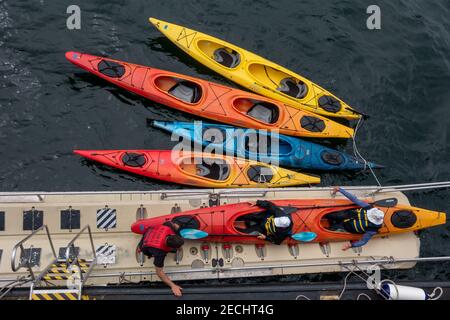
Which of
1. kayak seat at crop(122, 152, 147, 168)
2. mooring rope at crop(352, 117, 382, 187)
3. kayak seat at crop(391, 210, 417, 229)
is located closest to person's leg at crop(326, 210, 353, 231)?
kayak seat at crop(391, 210, 417, 229)

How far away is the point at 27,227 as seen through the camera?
10.3 m

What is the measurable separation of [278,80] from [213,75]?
2076 millimetres

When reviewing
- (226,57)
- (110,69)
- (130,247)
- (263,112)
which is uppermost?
(226,57)

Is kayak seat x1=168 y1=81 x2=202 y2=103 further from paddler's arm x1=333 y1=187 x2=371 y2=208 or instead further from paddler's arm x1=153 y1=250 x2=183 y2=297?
paddler's arm x1=153 y1=250 x2=183 y2=297

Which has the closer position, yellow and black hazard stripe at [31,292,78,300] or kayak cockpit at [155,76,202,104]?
yellow and black hazard stripe at [31,292,78,300]

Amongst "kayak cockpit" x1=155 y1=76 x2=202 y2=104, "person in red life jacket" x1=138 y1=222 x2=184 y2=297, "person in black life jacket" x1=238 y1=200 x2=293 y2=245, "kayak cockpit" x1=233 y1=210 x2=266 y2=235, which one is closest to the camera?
"person in red life jacket" x1=138 y1=222 x2=184 y2=297

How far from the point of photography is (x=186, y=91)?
13484mm

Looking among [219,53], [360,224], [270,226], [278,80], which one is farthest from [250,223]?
[219,53]

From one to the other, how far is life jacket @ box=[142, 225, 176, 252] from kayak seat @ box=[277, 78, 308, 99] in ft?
20.5

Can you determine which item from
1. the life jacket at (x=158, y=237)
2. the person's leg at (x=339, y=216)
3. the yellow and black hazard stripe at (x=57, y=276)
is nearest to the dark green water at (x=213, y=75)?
the person's leg at (x=339, y=216)

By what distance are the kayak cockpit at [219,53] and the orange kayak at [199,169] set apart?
3.45 meters

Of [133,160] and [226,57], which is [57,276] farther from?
[226,57]

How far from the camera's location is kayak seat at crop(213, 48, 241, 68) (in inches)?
549

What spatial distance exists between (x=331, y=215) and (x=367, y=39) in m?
7.32
